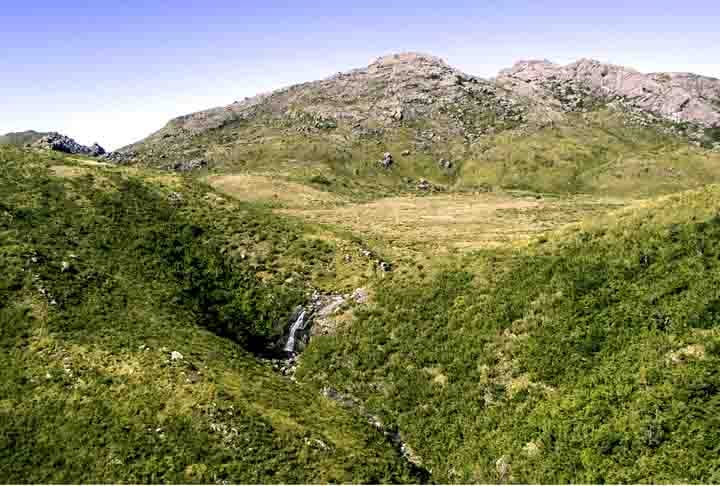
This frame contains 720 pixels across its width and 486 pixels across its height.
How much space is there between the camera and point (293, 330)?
35.6 m

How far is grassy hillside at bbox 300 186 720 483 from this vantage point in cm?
1902

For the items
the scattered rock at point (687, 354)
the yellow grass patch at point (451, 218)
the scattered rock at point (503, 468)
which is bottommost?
the scattered rock at point (503, 468)

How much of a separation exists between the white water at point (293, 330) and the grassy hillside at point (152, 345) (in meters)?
1.20

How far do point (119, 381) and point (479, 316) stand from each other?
67.1ft

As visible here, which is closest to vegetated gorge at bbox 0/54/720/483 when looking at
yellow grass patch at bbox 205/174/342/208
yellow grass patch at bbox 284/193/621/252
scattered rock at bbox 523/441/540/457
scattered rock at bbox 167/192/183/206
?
scattered rock at bbox 523/441/540/457

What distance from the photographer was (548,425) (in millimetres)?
21297

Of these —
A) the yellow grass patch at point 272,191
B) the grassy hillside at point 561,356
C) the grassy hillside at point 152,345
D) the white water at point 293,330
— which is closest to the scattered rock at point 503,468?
the grassy hillside at point 561,356

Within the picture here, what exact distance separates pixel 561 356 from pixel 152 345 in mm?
22603

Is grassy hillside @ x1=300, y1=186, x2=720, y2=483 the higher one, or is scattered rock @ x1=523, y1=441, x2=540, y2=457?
grassy hillside @ x1=300, y1=186, x2=720, y2=483

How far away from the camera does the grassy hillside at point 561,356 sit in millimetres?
19016

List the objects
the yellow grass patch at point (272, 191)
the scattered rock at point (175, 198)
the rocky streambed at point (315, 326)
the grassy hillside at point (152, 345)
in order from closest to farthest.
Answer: the grassy hillside at point (152, 345), the rocky streambed at point (315, 326), the scattered rock at point (175, 198), the yellow grass patch at point (272, 191)

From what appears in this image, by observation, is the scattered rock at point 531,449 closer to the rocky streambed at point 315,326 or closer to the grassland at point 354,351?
the grassland at point 354,351

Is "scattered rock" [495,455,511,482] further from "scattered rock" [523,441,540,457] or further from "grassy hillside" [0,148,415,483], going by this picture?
"grassy hillside" [0,148,415,483]

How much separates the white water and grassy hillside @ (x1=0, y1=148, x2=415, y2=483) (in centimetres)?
120
